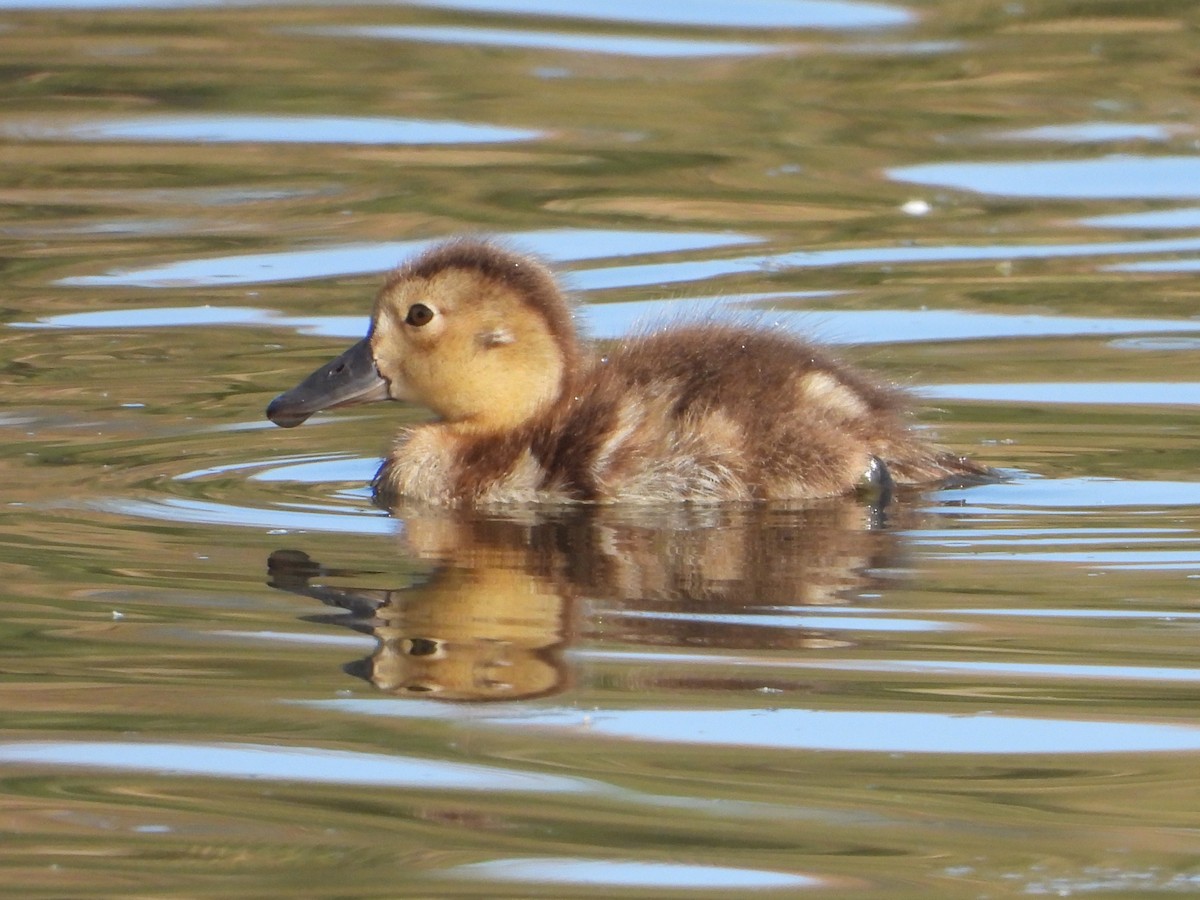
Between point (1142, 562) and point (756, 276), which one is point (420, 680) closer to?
point (1142, 562)

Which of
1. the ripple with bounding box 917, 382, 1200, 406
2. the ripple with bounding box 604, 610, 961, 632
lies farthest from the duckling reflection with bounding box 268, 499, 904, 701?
the ripple with bounding box 917, 382, 1200, 406

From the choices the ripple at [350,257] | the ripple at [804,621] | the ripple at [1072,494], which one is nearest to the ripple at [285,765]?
the ripple at [804,621]

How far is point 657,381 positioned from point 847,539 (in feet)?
2.35

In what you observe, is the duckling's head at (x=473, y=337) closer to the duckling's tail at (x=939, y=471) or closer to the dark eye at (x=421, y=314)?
the dark eye at (x=421, y=314)

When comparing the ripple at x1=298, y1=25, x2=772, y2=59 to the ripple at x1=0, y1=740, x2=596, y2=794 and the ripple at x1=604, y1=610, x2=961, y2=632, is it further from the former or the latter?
the ripple at x1=0, y1=740, x2=596, y2=794

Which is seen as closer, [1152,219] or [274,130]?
[1152,219]

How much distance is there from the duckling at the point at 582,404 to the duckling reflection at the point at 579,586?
0.09m

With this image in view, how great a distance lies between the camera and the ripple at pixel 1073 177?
10172 mm

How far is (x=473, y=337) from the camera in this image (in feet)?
21.4

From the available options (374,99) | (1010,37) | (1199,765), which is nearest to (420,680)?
(1199,765)

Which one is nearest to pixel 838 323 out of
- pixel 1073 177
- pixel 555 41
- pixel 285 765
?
pixel 1073 177

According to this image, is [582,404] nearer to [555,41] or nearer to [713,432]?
[713,432]

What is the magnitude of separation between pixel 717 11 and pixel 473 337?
24.0 ft

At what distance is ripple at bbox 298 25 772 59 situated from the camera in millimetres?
12516
